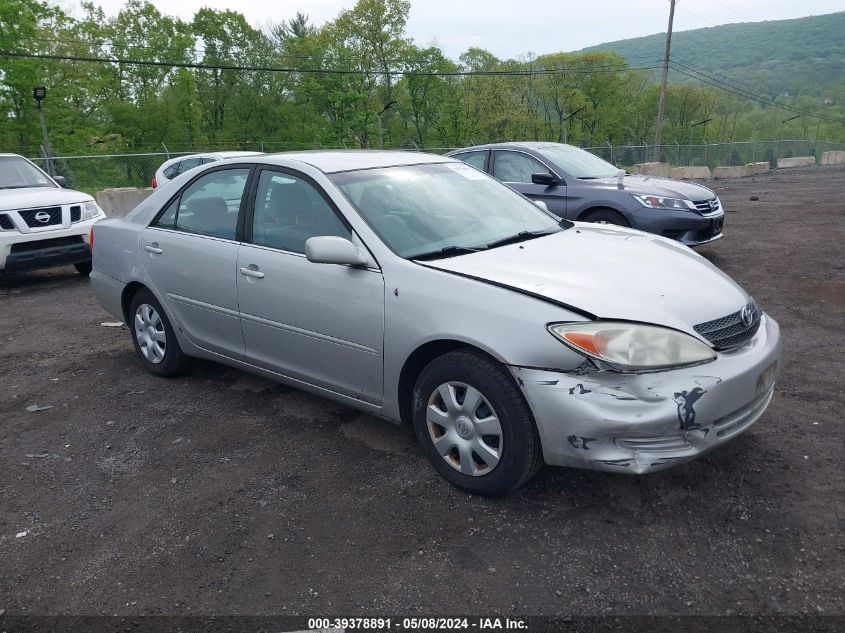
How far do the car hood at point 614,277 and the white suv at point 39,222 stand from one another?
7328 millimetres

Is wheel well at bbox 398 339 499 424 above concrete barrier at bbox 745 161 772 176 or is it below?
below

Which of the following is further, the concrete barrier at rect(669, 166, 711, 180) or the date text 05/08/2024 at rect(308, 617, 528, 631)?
A: the concrete barrier at rect(669, 166, 711, 180)

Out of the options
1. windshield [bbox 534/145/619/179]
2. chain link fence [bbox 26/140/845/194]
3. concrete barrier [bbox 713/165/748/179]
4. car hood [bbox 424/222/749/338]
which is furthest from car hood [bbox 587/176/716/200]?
concrete barrier [bbox 713/165/748/179]

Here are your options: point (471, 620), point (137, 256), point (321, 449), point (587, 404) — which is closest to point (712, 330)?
point (587, 404)

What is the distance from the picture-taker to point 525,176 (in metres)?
8.77

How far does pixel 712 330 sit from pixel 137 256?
3.94m

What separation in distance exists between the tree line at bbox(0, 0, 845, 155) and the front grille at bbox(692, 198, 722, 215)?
1041 inches

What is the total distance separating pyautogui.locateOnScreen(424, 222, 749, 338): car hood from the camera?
2896mm

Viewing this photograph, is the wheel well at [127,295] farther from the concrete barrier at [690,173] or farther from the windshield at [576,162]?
the concrete barrier at [690,173]

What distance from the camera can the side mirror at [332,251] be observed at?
3.36 metres

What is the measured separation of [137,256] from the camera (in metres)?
4.84

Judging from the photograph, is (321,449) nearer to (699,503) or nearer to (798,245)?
(699,503)

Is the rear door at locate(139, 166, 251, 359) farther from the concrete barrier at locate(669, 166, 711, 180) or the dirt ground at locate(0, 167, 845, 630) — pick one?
the concrete barrier at locate(669, 166, 711, 180)

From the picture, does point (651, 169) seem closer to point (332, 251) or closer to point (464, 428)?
point (332, 251)
